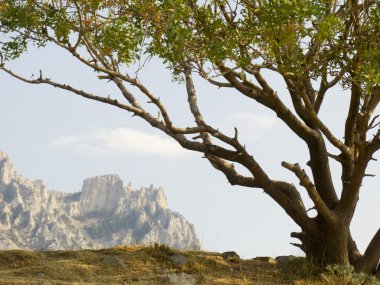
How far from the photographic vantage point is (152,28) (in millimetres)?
12805

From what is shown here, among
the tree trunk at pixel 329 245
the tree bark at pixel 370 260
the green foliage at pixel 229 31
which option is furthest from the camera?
the tree bark at pixel 370 260

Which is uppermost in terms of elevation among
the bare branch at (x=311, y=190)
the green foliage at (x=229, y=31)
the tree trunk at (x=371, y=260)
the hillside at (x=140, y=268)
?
the green foliage at (x=229, y=31)

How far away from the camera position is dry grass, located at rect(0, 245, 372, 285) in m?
13.8

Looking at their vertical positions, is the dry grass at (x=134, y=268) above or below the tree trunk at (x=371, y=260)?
below

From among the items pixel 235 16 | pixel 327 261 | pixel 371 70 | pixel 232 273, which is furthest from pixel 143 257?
pixel 371 70

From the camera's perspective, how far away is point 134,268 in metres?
15.1

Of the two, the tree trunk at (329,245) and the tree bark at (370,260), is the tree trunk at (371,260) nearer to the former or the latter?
the tree bark at (370,260)

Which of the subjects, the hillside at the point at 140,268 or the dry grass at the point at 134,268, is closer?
the hillside at the point at 140,268

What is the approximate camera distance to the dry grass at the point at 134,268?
45.4 feet

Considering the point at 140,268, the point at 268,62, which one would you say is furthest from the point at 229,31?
the point at 140,268

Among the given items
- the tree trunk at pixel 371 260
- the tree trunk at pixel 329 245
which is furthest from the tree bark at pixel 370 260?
the tree trunk at pixel 329 245

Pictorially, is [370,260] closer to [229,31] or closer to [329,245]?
[329,245]

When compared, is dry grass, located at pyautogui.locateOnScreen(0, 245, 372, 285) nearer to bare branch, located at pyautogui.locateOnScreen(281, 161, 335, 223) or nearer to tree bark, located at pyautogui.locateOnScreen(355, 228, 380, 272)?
bare branch, located at pyautogui.locateOnScreen(281, 161, 335, 223)

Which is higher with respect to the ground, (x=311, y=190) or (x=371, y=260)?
(x=311, y=190)
